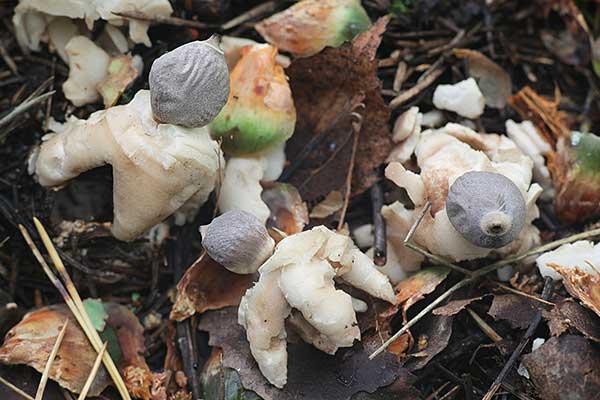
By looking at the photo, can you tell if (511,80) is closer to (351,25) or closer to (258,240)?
(351,25)

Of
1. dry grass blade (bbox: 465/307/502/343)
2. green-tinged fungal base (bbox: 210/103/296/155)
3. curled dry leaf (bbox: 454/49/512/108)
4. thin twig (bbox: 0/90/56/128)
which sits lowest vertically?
dry grass blade (bbox: 465/307/502/343)

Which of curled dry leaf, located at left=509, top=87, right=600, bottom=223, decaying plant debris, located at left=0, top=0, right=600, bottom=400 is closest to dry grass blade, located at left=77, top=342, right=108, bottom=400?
decaying plant debris, located at left=0, top=0, right=600, bottom=400

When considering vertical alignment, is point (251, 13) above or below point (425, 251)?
above

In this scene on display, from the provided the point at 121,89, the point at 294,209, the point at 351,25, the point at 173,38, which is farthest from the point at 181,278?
the point at 351,25

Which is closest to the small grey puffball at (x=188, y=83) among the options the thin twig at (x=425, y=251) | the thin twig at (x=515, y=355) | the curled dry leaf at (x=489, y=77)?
the thin twig at (x=425, y=251)

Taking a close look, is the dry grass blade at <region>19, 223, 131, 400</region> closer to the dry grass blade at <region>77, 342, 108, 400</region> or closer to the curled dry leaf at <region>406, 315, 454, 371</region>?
the dry grass blade at <region>77, 342, 108, 400</region>

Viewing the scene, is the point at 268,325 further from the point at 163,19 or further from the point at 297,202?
the point at 163,19

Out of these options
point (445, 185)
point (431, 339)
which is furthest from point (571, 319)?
point (445, 185)
